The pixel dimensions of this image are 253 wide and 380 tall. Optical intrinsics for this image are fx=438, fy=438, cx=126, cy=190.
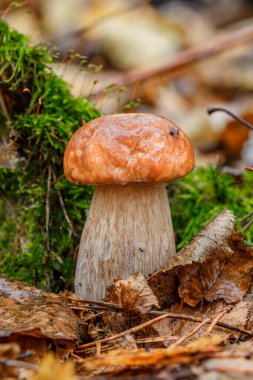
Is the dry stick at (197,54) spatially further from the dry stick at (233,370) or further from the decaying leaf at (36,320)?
the dry stick at (233,370)

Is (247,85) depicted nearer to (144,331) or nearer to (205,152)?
(205,152)

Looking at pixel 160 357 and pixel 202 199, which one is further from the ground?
pixel 202 199

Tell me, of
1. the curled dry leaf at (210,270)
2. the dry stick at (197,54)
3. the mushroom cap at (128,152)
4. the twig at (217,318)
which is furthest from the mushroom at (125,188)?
the dry stick at (197,54)

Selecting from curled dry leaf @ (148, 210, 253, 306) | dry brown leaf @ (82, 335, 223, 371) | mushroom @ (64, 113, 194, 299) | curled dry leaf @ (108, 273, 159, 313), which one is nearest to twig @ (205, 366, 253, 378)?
dry brown leaf @ (82, 335, 223, 371)

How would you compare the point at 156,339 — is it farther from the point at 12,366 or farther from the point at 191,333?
the point at 12,366

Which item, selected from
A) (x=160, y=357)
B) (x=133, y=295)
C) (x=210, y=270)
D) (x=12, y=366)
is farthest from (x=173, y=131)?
(x=12, y=366)
